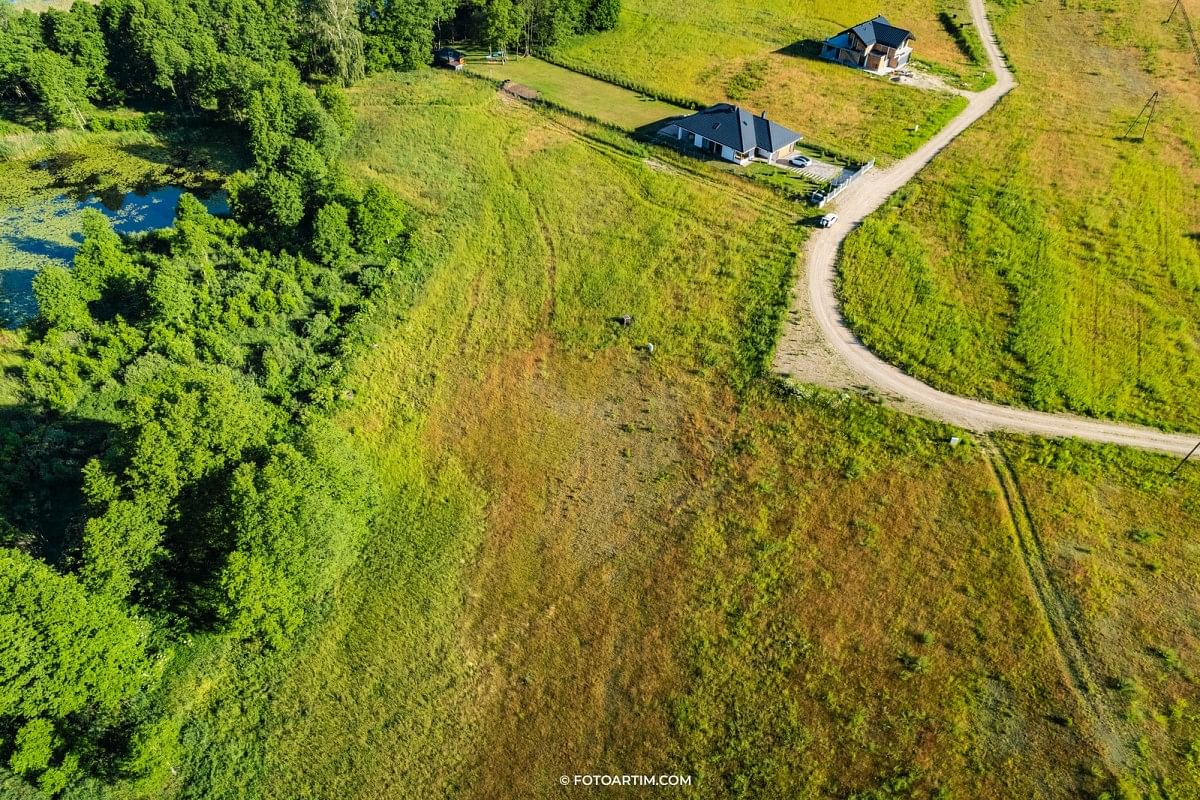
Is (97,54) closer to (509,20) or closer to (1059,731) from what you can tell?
(509,20)

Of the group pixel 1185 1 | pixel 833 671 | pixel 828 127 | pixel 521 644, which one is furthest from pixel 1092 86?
pixel 521 644

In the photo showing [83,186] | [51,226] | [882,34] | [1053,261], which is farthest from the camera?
[882,34]

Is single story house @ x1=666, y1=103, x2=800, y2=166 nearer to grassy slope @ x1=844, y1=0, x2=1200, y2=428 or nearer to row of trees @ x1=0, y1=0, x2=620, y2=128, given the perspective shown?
grassy slope @ x1=844, y1=0, x2=1200, y2=428

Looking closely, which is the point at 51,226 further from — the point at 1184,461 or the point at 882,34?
the point at 882,34

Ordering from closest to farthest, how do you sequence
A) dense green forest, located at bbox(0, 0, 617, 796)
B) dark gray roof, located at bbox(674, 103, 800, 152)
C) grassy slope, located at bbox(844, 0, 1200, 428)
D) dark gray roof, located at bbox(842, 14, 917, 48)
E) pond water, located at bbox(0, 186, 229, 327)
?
dense green forest, located at bbox(0, 0, 617, 796), grassy slope, located at bbox(844, 0, 1200, 428), pond water, located at bbox(0, 186, 229, 327), dark gray roof, located at bbox(674, 103, 800, 152), dark gray roof, located at bbox(842, 14, 917, 48)

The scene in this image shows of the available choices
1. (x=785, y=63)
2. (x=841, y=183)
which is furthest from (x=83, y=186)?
(x=785, y=63)

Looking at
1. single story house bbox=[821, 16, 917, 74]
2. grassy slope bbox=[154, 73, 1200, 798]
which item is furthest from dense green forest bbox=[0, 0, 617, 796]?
single story house bbox=[821, 16, 917, 74]
